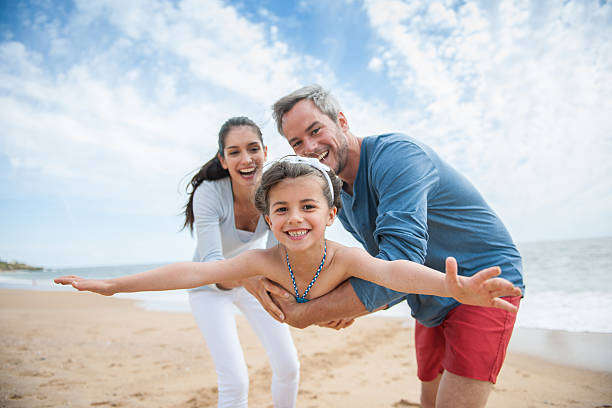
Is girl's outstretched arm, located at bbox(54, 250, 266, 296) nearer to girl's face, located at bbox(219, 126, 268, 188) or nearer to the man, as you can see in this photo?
the man

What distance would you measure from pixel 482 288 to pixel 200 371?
5.39 metres

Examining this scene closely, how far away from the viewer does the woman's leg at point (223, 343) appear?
2809mm

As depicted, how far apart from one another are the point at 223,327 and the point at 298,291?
97cm

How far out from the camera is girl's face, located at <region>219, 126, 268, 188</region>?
318cm

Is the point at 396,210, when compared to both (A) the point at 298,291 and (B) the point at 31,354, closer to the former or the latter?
(A) the point at 298,291

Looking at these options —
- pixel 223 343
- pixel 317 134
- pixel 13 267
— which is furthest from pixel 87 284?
pixel 13 267

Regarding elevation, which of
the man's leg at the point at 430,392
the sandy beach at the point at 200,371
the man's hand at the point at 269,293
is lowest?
the sandy beach at the point at 200,371

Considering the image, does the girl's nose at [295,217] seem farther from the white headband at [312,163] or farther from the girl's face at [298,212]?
the white headband at [312,163]

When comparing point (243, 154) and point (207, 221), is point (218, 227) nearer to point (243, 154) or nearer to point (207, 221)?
point (207, 221)

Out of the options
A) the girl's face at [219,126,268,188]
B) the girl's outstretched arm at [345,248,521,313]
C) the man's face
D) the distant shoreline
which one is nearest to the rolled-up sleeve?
the girl's face at [219,126,268,188]

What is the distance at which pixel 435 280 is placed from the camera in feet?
5.48

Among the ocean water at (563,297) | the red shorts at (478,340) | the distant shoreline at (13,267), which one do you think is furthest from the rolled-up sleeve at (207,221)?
the distant shoreline at (13,267)

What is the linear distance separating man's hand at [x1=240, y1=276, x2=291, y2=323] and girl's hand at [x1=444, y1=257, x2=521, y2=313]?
1066mm

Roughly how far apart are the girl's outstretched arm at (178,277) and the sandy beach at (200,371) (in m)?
2.73
